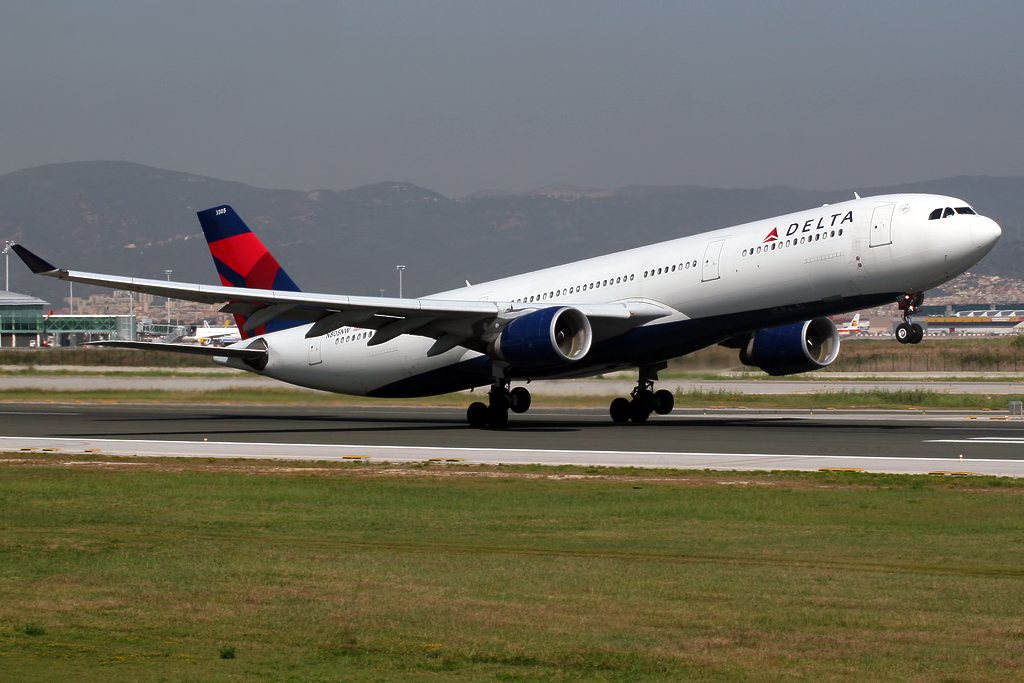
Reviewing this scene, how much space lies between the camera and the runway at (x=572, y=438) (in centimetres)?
2405

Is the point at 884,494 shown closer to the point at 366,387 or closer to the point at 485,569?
the point at 485,569

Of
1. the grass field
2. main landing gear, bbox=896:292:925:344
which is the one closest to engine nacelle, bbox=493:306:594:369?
main landing gear, bbox=896:292:925:344

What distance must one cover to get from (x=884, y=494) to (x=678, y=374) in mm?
19994

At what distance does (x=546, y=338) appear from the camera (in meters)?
31.5

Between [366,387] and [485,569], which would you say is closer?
[485,569]

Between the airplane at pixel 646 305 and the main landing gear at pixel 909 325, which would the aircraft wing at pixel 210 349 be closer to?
the airplane at pixel 646 305

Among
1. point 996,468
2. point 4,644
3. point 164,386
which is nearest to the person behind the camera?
point 4,644

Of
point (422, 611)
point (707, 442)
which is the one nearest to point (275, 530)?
point (422, 611)

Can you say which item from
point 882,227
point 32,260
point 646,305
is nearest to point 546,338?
point 646,305

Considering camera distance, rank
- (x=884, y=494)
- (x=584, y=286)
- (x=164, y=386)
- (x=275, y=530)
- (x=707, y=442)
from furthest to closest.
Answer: (x=164, y=386) → (x=584, y=286) → (x=707, y=442) → (x=884, y=494) → (x=275, y=530)

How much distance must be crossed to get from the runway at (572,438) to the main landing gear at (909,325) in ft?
7.98

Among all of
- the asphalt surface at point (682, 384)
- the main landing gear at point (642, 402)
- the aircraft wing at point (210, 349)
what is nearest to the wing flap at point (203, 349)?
the aircraft wing at point (210, 349)

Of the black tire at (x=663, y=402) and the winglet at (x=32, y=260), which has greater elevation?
the winglet at (x=32, y=260)

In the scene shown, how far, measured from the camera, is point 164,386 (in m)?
58.5
